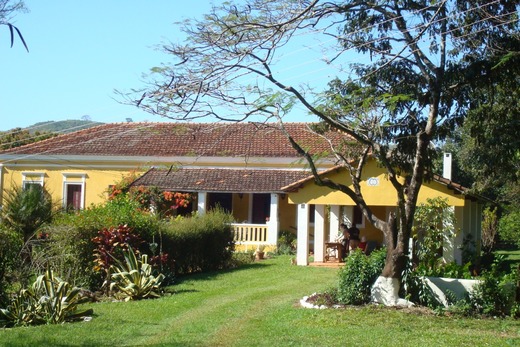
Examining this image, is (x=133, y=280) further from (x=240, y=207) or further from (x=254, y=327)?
(x=240, y=207)

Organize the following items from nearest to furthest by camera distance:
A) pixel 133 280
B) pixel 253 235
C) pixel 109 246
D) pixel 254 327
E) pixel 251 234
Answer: pixel 254 327 < pixel 133 280 < pixel 109 246 < pixel 253 235 < pixel 251 234

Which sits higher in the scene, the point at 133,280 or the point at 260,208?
the point at 260,208

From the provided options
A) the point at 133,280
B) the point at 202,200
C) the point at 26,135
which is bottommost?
the point at 133,280

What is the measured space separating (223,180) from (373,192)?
970 cm

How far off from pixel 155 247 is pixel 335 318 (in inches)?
276

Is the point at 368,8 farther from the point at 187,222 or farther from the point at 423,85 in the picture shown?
the point at 187,222

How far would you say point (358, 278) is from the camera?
14.2 m

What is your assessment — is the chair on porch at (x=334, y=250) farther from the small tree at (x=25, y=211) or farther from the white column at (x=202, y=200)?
the small tree at (x=25, y=211)

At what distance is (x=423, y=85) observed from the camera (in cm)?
1523

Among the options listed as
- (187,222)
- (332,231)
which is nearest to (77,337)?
(187,222)

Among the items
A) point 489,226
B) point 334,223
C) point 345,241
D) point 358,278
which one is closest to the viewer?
point 358,278

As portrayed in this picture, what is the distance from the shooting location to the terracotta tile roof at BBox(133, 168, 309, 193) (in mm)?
29422

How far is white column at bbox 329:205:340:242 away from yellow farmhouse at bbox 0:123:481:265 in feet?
0.12

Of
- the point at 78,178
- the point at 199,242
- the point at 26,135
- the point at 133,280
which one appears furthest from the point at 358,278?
the point at 26,135
